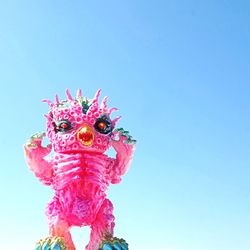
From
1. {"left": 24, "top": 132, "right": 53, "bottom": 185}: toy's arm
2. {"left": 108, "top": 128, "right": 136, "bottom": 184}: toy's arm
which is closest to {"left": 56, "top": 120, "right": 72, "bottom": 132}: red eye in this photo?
{"left": 24, "top": 132, "right": 53, "bottom": 185}: toy's arm

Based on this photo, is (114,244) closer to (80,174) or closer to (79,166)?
(80,174)

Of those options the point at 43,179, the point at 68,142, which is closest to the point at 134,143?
the point at 68,142

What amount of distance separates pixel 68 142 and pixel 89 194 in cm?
116

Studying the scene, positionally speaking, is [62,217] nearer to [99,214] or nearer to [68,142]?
[99,214]

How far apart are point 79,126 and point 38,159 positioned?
3.66 ft

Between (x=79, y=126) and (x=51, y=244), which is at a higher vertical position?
(x=79, y=126)

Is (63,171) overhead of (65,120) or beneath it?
beneath

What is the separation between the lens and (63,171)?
32.5 ft

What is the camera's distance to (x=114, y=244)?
31.1 ft

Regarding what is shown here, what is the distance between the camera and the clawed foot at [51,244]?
9.25 meters

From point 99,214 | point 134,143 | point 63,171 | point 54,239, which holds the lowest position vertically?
point 54,239

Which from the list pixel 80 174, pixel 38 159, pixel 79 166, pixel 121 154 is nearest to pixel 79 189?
pixel 80 174

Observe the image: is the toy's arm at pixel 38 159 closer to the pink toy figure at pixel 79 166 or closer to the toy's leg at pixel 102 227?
the pink toy figure at pixel 79 166

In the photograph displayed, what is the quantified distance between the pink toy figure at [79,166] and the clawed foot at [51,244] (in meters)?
0.03
